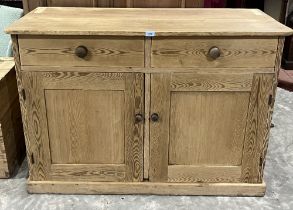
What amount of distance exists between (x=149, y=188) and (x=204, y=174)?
27cm

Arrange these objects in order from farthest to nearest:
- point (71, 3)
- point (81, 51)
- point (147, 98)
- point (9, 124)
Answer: point (71, 3) < point (9, 124) < point (147, 98) < point (81, 51)

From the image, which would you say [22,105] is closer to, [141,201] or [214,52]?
[141,201]

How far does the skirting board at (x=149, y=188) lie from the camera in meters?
1.82

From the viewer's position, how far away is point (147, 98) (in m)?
1.65

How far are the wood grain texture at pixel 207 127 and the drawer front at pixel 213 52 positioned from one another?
0.47 ft

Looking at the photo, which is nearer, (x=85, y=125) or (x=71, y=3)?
(x=85, y=125)

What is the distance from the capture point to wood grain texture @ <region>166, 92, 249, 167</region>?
A: 1654mm

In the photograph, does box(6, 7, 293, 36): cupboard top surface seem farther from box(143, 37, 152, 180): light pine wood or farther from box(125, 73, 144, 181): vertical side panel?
box(125, 73, 144, 181): vertical side panel

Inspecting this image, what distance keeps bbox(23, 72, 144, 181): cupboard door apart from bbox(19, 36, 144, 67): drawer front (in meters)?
0.05

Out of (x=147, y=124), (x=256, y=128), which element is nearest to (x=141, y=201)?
(x=147, y=124)

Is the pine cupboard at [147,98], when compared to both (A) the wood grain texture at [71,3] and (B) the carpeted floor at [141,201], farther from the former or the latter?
(A) the wood grain texture at [71,3]

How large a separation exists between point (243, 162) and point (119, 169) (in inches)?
22.9

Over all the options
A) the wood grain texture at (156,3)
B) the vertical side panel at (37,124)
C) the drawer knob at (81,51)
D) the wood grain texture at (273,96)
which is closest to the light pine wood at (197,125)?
the wood grain texture at (273,96)

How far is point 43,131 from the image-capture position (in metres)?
1.72
